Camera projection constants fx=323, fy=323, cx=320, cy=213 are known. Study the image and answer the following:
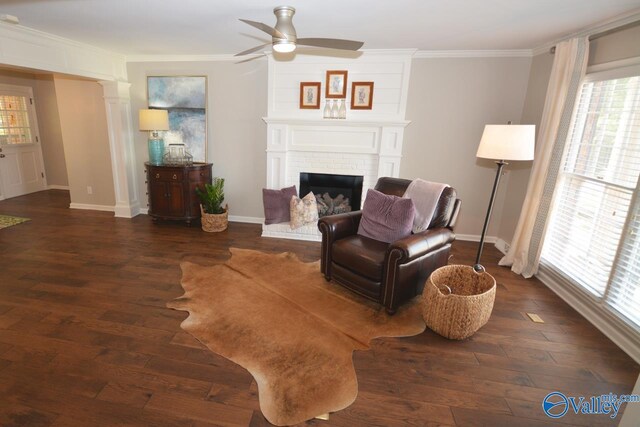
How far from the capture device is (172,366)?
2.07 meters

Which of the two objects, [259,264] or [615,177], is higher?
[615,177]

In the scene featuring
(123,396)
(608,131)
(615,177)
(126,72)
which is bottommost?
(123,396)

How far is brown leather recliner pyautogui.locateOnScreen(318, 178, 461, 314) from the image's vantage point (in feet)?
8.44

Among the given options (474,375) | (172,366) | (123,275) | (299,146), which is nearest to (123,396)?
(172,366)

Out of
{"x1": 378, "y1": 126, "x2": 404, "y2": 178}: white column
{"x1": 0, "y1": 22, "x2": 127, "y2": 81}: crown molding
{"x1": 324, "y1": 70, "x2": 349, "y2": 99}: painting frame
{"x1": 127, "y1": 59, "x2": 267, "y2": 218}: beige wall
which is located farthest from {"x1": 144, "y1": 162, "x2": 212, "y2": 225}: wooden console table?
{"x1": 378, "y1": 126, "x2": 404, "y2": 178}: white column

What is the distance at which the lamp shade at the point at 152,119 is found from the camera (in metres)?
4.37

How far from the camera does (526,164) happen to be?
3.94 m

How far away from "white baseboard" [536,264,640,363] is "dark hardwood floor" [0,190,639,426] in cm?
6

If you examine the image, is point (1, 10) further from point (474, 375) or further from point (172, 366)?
point (474, 375)

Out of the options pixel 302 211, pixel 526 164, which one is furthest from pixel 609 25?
pixel 302 211

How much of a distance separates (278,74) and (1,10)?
2692 millimetres

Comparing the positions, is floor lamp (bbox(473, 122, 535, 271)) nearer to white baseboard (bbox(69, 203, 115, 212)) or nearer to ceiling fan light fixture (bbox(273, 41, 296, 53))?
ceiling fan light fixture (bbox(273, 41, 296, 53))

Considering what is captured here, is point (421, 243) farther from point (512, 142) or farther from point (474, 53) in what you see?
point (474, 53)

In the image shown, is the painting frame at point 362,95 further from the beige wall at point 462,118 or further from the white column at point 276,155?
the white column at point 276,155
